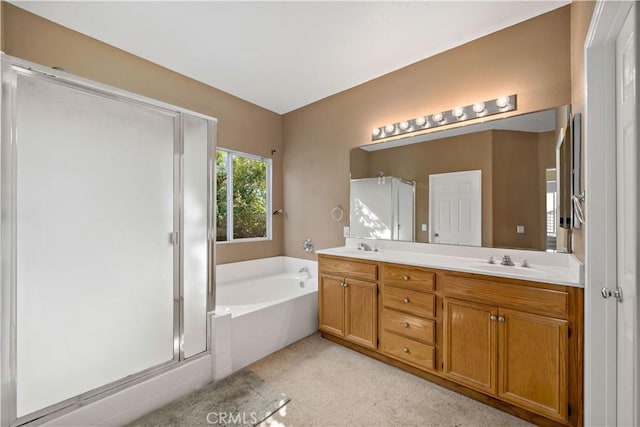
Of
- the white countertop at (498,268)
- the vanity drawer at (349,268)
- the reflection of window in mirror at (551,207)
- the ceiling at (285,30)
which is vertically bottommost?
the vanity drawer at (349,268)

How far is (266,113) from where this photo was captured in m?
3.79

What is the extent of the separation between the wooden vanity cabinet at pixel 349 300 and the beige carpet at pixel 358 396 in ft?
0.70

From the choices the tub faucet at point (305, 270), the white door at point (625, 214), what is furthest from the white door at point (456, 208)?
the tub faucet at point (305, 270)

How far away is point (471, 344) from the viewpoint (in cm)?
185

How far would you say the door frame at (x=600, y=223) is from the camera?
129cm

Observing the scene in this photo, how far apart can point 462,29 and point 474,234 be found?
1.66 meters

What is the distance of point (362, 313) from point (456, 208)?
124 cm

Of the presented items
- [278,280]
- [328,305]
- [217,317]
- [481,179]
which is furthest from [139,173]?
[481,179]

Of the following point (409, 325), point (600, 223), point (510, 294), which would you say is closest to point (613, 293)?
point (600, 223)

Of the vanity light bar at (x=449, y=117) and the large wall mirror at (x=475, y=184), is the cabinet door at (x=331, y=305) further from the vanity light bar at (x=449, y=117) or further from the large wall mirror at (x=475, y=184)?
the vanity light bar at (x=449, y=117)

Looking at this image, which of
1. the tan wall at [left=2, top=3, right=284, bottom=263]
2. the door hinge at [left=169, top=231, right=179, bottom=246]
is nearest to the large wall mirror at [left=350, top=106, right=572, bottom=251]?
the tan wall at [left=2, top=3, right=284, bottom=263]

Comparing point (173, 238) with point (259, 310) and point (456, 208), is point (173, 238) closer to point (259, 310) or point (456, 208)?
point (259, 310)

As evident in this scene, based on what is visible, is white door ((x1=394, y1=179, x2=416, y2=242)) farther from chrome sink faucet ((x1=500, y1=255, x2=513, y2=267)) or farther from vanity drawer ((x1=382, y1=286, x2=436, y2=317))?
chrome sink faucet ((x1=500, y1=255, x2=513, y2=267))

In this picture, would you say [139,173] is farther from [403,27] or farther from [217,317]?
[403,27]
